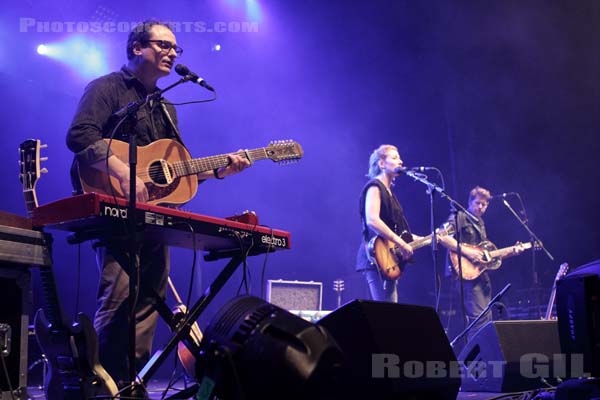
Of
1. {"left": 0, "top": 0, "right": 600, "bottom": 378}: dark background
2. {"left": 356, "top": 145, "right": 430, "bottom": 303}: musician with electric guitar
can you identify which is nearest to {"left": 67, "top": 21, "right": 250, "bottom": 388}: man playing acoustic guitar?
{"left": 356, "top": 145, "right": 430, "bottom": 303}: musician with electric guitar

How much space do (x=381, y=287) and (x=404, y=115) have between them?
449cm

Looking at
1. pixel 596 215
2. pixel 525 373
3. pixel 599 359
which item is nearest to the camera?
pixel 599 359

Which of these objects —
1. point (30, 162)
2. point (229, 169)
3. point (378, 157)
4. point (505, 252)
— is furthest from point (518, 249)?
point (30, 162)

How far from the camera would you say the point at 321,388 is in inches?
72.4

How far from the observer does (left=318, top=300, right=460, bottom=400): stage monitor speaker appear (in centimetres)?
233

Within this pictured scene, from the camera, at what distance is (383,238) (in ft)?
19.6

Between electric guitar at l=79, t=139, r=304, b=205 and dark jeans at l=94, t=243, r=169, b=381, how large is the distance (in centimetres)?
29

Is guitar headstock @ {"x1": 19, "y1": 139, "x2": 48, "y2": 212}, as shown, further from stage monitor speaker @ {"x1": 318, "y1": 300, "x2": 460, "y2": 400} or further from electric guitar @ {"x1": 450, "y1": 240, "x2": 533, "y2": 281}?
electric guitar @ {"x1": 450, "y1": 240, "x2": 533, "y2": 281}

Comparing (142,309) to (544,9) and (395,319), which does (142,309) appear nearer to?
(395,319)

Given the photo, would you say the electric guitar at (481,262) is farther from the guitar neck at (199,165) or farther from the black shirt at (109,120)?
the black shirt at (109,120)

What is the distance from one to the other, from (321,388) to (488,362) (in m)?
2.73

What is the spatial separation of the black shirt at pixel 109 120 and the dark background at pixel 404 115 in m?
4.85

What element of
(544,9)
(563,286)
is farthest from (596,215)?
(563,286)

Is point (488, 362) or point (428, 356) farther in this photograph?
point (488, 362)
